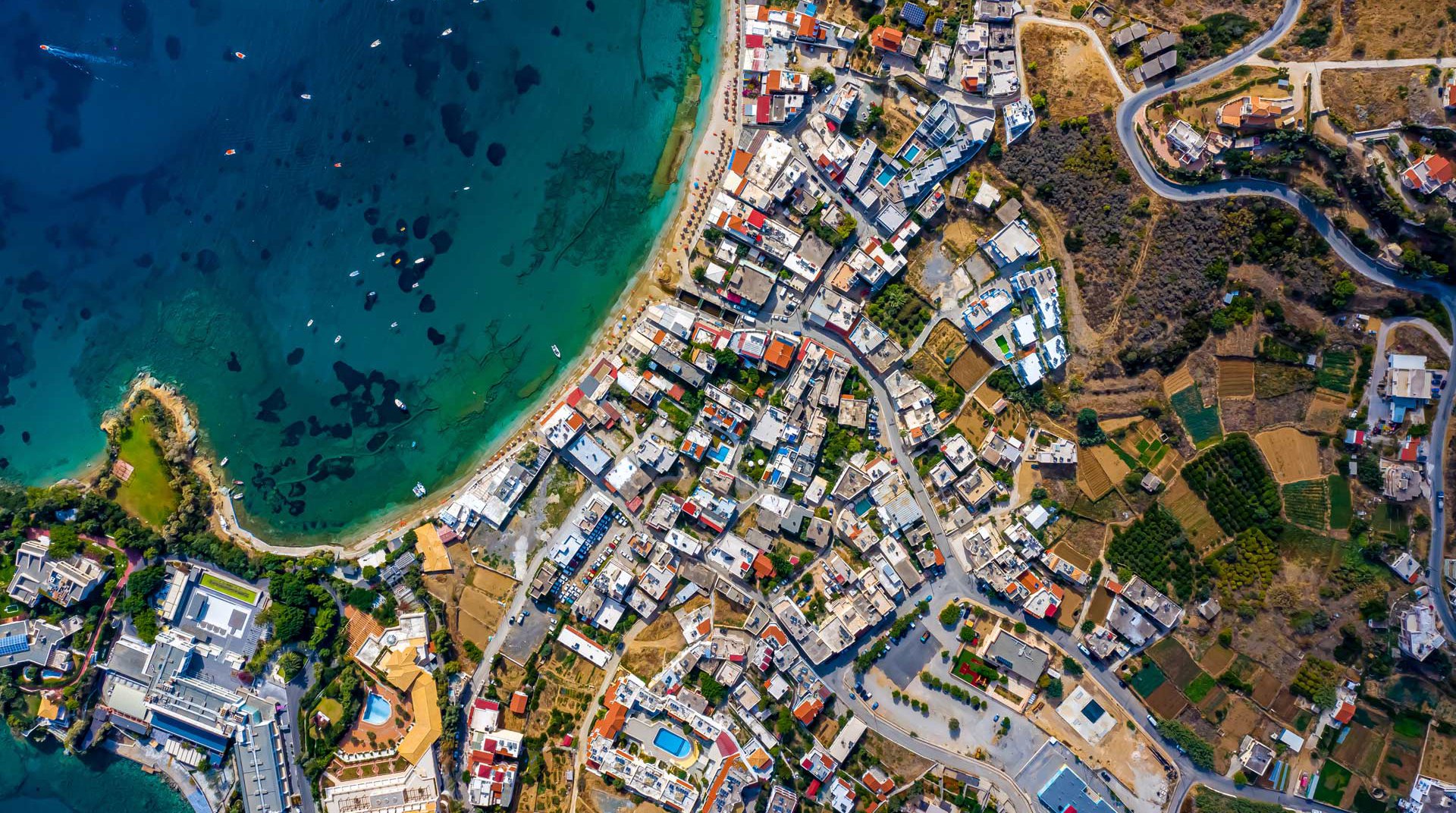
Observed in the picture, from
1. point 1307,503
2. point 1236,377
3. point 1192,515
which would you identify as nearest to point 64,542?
point 1192,515

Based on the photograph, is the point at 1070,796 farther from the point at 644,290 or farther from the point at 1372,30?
the point at 1372,30

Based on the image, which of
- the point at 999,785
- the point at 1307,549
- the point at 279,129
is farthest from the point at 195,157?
the point at 1307,549

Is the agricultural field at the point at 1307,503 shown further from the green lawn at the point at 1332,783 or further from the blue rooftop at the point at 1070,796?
the blue rooftop at the point at 1070,796

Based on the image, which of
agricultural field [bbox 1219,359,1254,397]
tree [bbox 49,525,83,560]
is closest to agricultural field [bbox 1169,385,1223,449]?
agricultural field [bbox 1219,359,1254,397]

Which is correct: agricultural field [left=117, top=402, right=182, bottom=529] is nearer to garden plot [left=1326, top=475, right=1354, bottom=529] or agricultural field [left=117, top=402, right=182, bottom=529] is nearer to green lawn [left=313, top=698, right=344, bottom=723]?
green lawn [left=313, top=698, right=344, bottom=723]

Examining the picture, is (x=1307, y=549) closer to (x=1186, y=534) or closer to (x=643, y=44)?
(x=1186, y=534)

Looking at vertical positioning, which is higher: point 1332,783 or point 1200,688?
point 1200,688
